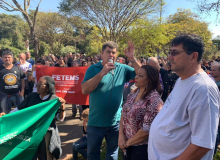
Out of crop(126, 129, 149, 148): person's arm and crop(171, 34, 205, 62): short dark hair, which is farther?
crop(126, 129, 149, 148): person's arm

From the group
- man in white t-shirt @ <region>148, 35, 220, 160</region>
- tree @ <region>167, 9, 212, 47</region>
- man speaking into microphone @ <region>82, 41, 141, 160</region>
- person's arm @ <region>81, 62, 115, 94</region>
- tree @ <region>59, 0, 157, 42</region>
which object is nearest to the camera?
man in white t-shirt @ <region>148, 35, 220, 160</region>

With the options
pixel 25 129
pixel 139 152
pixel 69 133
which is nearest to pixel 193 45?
pixel 139 152

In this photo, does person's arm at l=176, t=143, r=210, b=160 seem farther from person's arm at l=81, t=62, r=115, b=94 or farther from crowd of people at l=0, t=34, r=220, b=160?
person's arm at l=81, t=62, r=115, b=94

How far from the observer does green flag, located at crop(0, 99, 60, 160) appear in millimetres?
2518

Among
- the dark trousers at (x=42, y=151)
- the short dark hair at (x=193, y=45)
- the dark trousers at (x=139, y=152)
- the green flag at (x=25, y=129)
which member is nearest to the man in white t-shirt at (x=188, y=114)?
the short dark hair at (x=193, y=45)

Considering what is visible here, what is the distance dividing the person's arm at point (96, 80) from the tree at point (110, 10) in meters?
14.9

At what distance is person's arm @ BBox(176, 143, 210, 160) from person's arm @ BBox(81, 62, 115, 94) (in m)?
1.28

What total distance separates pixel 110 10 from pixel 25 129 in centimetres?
1514

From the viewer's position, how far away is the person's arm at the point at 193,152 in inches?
50.4

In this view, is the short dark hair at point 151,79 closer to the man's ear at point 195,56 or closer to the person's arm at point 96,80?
the person's arm at point 96,80

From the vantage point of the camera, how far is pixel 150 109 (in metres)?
2.03

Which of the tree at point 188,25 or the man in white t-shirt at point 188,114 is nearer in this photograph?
the man in white t-shirt at point 188,114

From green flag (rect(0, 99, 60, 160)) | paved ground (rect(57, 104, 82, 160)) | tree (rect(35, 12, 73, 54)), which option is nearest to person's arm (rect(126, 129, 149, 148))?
green flag (rect(0, 99, 60, 160))

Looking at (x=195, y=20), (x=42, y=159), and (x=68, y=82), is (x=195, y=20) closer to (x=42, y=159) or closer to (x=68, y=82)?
(x=68, y=82)
